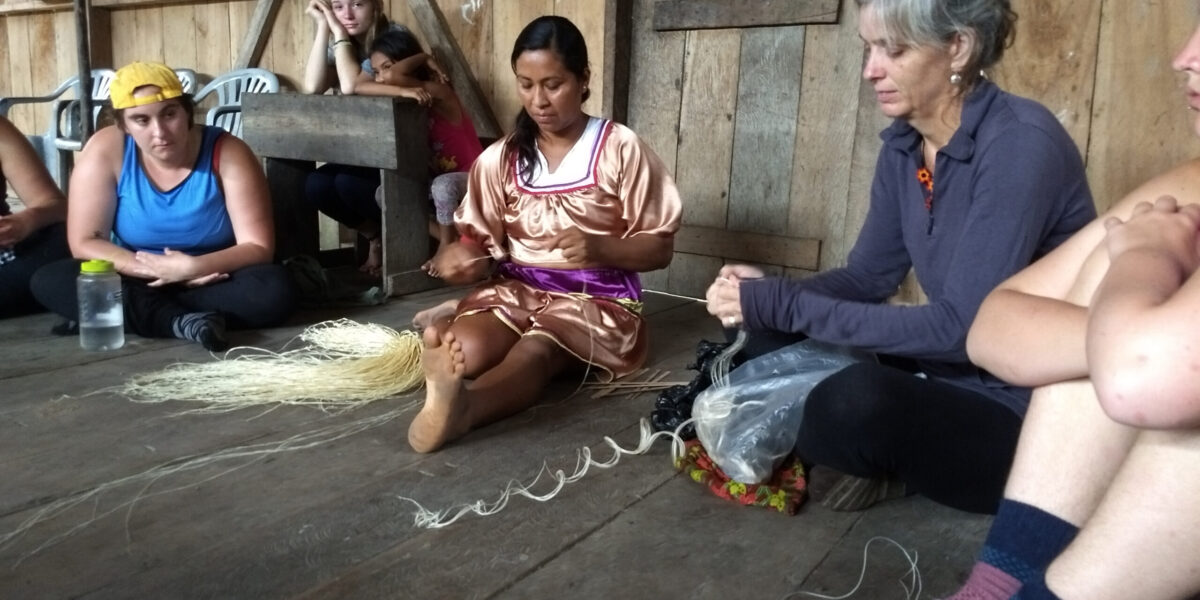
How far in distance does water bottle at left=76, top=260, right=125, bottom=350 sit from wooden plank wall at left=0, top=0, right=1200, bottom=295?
6.13 ft

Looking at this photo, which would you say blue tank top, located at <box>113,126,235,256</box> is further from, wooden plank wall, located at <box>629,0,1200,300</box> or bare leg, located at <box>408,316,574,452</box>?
wooden plank wall, located at <box>629,0,1200,300</box>

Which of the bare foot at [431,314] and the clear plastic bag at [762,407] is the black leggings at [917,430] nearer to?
the clear plastic bag at [762,407]

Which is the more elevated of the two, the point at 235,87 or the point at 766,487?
the point at 235,87

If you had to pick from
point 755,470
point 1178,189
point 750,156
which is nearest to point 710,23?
point 750,156

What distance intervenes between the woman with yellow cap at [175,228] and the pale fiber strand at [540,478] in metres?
→ 1.35

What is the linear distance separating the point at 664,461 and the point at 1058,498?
87cm

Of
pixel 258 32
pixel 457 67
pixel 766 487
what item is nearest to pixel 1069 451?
pixel 766 487

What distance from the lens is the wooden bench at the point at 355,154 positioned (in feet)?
10.8

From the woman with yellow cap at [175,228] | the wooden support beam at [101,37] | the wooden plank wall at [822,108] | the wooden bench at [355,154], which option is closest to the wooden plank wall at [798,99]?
the wooden plank wall at [822,108]

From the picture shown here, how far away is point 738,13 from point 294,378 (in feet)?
6.53

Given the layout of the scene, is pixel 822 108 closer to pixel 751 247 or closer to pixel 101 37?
pixel 751 247

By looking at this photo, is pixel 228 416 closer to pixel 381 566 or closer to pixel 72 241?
pixel 381 566

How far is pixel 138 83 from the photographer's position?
8.44 ft

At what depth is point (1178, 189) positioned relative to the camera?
45.6 inches
